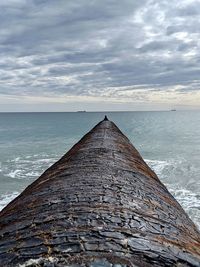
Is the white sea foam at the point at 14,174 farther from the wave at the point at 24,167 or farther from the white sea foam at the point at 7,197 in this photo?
the white sea foam at the point at 7,197

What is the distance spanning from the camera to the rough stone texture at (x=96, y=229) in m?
1.59

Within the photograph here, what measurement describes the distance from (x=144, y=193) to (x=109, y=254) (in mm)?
1468

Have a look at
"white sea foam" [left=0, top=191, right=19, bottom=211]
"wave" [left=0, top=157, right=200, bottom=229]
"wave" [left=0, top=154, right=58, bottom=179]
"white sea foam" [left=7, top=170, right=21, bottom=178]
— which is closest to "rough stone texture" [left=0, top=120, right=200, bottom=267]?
"wave" [left=0, top=157, right=200, bottom=229]

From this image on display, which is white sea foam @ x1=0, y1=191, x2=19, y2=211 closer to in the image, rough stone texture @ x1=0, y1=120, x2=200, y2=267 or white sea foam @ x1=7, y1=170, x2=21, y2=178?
white sea foam @ x1=7, y1=170, x2=21, y2=178

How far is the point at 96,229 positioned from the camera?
6.18 ft

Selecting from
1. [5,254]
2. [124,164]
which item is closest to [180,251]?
[5,254]

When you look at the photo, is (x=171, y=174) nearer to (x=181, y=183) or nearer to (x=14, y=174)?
(x=181, y=183)

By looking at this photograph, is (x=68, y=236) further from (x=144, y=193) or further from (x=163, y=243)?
(x=144, y=193)

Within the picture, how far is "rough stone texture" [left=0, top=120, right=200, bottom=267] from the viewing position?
5.22ft

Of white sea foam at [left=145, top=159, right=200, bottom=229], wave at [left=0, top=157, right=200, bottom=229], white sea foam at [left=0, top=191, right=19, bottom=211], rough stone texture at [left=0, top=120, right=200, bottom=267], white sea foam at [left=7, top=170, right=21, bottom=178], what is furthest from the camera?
white sea foam at [left=7, top=170, right=21, bottom=178]

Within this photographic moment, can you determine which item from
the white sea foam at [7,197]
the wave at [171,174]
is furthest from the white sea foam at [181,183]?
the white sea foam at [7,197]

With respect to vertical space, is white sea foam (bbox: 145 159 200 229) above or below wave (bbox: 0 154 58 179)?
above

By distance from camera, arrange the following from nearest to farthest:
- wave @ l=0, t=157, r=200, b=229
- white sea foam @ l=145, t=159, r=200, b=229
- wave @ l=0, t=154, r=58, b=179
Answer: white sea foam @ l=145, t=159, r=200, b=229, wave @ l=0, t=157, r=200, b=229, wave @ l=0, t=154, r=58, b=179

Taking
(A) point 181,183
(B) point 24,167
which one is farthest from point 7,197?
(A) point 181,183
